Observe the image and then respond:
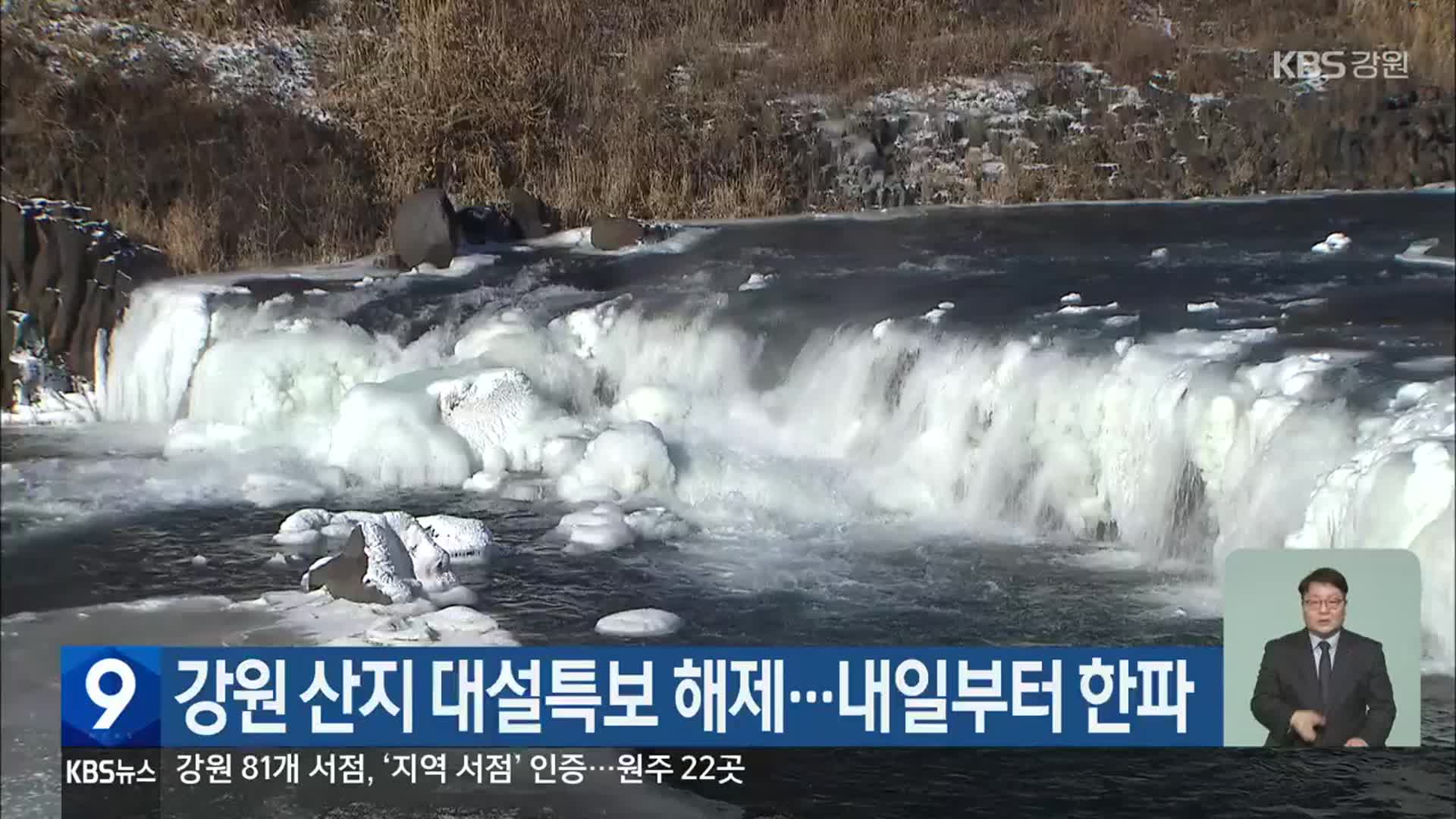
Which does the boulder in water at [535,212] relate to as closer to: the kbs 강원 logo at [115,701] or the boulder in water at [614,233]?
the boulder in water at [614,233]

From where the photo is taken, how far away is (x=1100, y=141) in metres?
5.38

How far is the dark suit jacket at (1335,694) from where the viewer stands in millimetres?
4301

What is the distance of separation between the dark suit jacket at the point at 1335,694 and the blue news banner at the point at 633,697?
0.13m

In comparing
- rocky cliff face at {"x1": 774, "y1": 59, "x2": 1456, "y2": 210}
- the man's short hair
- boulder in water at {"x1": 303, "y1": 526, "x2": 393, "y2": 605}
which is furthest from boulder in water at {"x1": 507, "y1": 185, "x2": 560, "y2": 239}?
the man's short hair

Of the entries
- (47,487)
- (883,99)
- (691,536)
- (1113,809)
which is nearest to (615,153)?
(883,99)

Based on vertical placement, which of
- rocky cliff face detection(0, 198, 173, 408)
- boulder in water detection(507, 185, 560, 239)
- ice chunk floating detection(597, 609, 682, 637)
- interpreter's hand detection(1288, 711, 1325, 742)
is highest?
boulder in water detection(507, 185, 560, 239)

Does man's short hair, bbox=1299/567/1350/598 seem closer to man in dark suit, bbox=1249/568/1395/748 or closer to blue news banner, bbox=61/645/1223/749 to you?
man in dark suit, bbox=1249/568/1395/748

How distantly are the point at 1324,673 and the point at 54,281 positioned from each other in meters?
3.81

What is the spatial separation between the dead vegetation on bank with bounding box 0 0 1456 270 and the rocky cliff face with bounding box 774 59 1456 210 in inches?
1.9

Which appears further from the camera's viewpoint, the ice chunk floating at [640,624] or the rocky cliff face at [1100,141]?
the rocky cliff face at [1100,141]

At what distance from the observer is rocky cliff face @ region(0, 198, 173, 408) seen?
532cm

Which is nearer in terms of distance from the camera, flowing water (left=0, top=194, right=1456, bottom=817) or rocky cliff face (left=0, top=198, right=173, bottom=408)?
flowing water (left=0, top=194, right=1456, bottom=817)

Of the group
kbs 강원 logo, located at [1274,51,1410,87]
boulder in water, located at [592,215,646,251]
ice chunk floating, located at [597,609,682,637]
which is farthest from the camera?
boulder in water, located at [592,215,646,251]

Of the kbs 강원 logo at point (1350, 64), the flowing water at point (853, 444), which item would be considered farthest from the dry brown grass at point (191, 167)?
the kbs 강원 logo at point (1350, 64)
